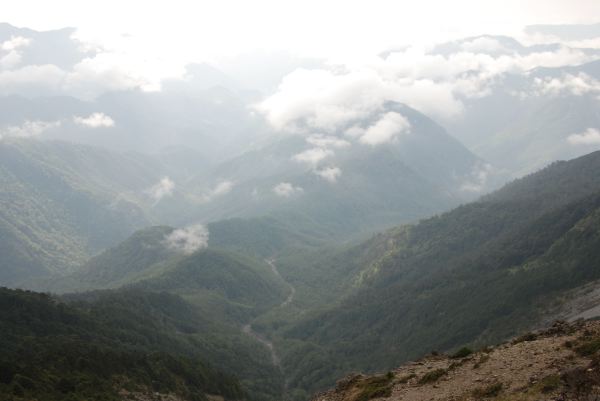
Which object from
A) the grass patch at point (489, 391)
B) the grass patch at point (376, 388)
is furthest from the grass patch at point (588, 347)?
the grass patch at point (376, 388)

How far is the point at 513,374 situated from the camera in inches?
2274

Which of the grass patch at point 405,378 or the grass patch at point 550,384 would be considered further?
the grass patch at point 405,378

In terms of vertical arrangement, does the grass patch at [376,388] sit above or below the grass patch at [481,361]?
below

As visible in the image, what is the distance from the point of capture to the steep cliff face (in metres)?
49.5

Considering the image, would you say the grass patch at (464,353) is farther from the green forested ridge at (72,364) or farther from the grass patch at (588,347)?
the green forested ridge at (72,364)

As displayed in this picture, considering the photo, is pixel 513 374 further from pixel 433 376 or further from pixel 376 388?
pixel 376 388

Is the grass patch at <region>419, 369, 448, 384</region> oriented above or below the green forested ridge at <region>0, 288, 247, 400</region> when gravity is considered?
below

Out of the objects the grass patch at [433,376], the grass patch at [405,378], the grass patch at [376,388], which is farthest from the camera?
the grass patch at [405,378]

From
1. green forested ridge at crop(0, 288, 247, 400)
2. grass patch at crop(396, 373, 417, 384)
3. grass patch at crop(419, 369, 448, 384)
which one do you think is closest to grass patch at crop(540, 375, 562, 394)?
grass patch at crop(419, 369, 448, 384)

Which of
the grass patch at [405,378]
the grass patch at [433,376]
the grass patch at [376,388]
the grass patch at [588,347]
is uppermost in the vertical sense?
the grass patch at [588,347]

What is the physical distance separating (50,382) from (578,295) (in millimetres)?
162710

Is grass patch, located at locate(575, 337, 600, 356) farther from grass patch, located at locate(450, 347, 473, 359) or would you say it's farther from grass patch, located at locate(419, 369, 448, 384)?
grass patch, located at locate(450, 347, 473, 359)

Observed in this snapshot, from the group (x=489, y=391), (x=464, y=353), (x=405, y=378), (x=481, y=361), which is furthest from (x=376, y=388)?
(x=489, y=391)

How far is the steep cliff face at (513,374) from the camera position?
49.5 metres
